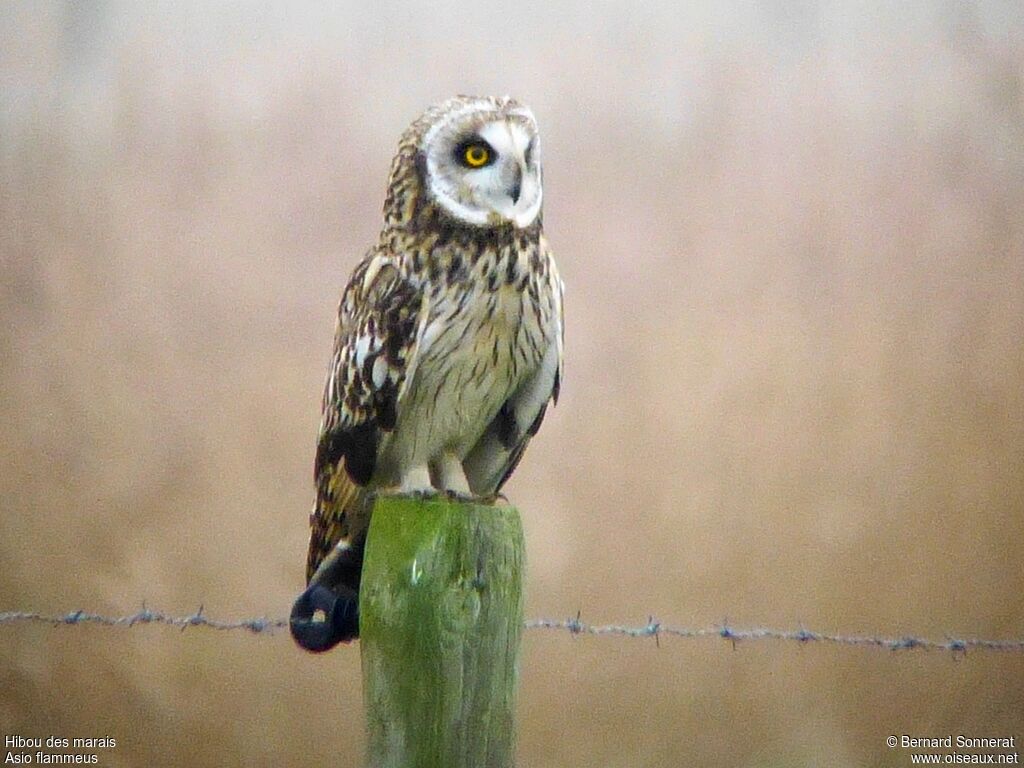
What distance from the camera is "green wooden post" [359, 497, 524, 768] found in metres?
1.31

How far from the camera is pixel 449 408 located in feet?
6.31

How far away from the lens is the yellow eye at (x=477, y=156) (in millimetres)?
1806

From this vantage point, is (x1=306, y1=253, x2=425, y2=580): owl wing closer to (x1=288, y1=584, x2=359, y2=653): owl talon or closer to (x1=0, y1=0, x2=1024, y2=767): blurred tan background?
(x1=288, y1=584, x2=359, y2=653): owl talon

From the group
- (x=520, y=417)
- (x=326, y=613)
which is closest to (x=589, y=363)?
(x=520, y=417)

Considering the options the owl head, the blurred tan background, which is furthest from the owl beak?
the blurred tan background

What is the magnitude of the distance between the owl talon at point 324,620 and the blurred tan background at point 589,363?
108 cm

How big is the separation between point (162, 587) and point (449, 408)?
124 centimetres

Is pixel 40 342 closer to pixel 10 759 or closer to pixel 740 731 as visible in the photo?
pixel 10 759

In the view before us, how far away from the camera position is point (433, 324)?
1.83 meters

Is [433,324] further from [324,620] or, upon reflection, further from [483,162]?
[324,620]

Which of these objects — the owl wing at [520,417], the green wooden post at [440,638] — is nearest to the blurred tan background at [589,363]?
the owl wing at [520,417]

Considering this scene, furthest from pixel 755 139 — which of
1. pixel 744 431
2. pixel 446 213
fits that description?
pixel 446 213

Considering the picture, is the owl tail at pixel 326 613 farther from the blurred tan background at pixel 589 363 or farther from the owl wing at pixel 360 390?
the blurred tan background at pixel 589 363

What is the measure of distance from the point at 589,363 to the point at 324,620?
1356 mm
